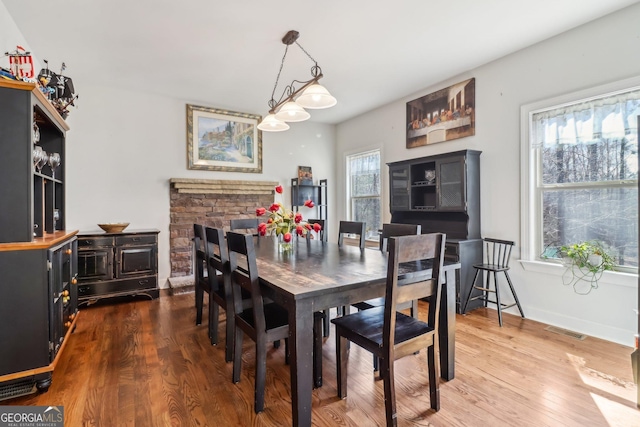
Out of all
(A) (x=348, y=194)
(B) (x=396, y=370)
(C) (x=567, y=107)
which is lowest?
(B) (x=396, y=370)

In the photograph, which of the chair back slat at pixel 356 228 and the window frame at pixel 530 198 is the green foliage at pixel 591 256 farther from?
the chair back slat at pixel 356 228

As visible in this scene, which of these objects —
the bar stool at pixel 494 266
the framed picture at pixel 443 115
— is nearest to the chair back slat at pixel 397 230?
the bar stool at pixel 494 266

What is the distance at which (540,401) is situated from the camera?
1876mm

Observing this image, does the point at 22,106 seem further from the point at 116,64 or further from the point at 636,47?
the point at 636,47

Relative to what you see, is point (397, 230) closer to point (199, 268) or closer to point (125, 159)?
point (199, 268)

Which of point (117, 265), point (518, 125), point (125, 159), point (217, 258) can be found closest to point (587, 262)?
point (518, 125)

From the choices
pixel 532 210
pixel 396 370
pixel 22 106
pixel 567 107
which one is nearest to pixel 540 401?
pixel 396 370

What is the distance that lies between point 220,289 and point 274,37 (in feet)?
7.54

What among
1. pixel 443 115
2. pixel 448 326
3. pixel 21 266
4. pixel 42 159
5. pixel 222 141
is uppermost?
pixel 443 115

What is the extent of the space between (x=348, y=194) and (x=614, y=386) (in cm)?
435

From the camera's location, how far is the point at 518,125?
3.34m

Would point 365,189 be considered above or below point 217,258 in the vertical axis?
above

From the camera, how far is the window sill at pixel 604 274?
2.59 m

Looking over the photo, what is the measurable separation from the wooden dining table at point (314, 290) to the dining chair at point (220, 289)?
28 centimetres
